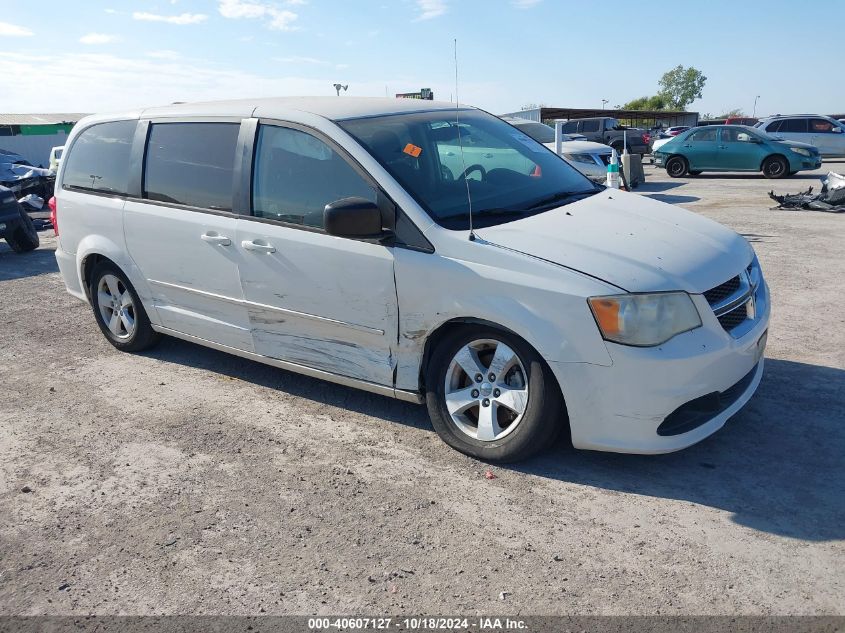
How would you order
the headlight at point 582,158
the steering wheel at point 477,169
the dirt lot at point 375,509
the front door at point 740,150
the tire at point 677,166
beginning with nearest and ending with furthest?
the dirt lot at point 375,509 < the steering wheel at point 477,169 < the headlight at point 582,158 < the front door at point 740,150 < the tire at point 677,166

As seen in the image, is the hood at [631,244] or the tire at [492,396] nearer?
the hood at [631,244]

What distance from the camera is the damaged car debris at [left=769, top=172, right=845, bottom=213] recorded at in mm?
12773

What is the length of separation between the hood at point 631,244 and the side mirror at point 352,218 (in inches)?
21.8

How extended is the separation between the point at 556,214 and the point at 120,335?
367 cm

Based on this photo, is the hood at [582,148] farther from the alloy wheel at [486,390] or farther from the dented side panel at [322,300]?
the alloy wheel at [486,390]

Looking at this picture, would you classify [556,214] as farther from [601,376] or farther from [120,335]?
[120,335]

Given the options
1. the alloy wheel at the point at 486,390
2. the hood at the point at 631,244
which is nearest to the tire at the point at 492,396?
the alloy wheel at the point at 486,390

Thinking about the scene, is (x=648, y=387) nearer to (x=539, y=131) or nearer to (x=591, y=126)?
(x=539, y=131)

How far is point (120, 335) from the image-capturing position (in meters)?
6.15

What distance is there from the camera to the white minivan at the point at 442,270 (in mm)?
3646

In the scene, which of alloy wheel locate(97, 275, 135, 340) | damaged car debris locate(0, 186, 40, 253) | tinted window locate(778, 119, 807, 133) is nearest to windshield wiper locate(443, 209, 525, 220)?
alloy wheel locate(97, 275, 135, 340)

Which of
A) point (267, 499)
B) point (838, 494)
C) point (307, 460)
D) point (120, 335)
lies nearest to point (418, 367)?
point (307, 460)

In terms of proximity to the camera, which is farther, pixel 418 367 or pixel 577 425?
pixel 418 367

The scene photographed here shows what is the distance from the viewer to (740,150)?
21.1 meters
